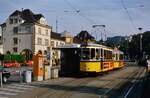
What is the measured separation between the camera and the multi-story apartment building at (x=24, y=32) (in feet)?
330

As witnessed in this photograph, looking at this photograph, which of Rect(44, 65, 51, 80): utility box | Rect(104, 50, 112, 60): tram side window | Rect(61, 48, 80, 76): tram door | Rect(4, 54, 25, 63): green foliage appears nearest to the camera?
Rect(44, 65, 51, 80): utility box

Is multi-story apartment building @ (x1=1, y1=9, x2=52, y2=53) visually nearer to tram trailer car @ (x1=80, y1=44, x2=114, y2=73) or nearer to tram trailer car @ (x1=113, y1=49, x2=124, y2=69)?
tram trailer car @ (x1=113, y1=49, x2=124, y2=69)

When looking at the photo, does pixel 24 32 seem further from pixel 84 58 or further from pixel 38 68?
pixel 38 68

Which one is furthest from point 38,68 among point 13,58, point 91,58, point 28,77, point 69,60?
point 13,58

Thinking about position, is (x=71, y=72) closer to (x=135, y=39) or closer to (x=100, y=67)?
(x=100, y=67)

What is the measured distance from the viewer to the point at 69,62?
36406 mm

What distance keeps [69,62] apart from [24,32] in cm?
6682

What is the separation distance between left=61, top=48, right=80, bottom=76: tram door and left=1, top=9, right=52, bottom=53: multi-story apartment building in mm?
63166

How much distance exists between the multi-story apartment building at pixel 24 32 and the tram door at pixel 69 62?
207 ft

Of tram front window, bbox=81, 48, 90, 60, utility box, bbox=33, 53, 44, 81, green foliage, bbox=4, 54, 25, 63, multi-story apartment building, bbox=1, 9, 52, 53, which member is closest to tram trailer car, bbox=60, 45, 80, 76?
tram front window, bbox=81, 48, 90, 60

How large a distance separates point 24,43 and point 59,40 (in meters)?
20.3

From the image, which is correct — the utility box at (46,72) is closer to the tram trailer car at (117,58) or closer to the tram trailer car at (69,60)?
the tram trailer car at (69,60)

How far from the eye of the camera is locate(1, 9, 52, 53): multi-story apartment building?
101 m

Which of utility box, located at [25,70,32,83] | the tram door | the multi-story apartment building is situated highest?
the multi-story apartment building
